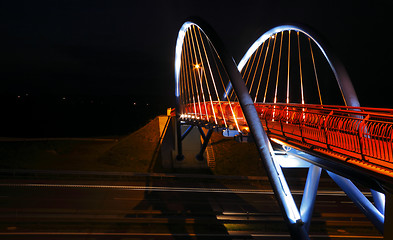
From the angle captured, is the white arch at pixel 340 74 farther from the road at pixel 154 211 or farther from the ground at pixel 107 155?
the ground at pixel 107 155

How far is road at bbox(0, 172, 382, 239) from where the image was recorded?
14.6 metres

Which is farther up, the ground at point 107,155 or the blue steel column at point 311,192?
the blue steel column at point 311,192

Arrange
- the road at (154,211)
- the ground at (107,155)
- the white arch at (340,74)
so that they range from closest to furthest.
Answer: the white arch at (340,74)
the road at (154,211)
the ground at (107,155)

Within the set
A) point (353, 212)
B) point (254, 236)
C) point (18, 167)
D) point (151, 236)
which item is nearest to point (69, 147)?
point (18, 167)

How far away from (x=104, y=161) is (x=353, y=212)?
2100cm

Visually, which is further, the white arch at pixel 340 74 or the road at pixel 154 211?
the road at pixel 154 211

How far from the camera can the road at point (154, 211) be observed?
14586mm

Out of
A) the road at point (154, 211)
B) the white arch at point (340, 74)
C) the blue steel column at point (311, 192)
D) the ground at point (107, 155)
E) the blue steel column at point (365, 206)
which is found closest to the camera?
the blue steel column at point (365, 206)

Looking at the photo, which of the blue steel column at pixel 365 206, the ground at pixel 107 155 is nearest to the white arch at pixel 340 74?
the blue steel column at pixel 365 206

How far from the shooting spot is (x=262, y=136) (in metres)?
8.10

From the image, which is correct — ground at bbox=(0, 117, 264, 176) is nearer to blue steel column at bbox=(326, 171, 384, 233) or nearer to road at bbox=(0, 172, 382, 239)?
road at bbox=(0, 172, 382, 239)

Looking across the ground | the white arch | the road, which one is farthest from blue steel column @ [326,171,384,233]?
the ground

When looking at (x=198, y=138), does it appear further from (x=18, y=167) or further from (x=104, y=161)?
(x=18, y=167)

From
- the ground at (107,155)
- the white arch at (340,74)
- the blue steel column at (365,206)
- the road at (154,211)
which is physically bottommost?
the road at (154,211)
